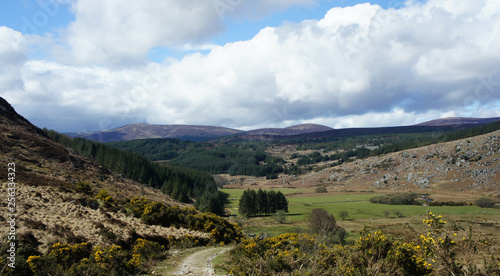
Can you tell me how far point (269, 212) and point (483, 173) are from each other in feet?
290

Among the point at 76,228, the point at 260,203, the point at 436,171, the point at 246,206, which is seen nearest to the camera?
the point at 76,228

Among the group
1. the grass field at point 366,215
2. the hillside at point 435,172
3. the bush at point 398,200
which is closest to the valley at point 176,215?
the grass field at point 366,215

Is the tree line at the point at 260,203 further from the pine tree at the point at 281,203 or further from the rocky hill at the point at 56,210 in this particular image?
the rocky hill at the point at 56,210

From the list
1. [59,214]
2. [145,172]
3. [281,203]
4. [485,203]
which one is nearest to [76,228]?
[59,214]

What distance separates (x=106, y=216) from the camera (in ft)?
97.0

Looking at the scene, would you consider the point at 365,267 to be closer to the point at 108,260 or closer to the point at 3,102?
the point at 108,260

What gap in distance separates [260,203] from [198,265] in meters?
68.8

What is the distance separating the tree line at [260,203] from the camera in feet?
279

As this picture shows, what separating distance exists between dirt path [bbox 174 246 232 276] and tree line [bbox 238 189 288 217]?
59688 millimetres

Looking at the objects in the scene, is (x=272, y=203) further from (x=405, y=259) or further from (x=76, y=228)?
(x=405, y=259)

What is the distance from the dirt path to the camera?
18502 mm

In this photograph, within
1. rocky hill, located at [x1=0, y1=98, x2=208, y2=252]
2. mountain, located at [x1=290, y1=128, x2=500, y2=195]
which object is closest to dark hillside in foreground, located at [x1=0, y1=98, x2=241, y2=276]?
rocky hill, located at [x1=0, y1=98, x2=208, y2=252]

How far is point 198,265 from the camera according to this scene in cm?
2075

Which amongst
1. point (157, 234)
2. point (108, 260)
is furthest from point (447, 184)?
point (108, 260)
